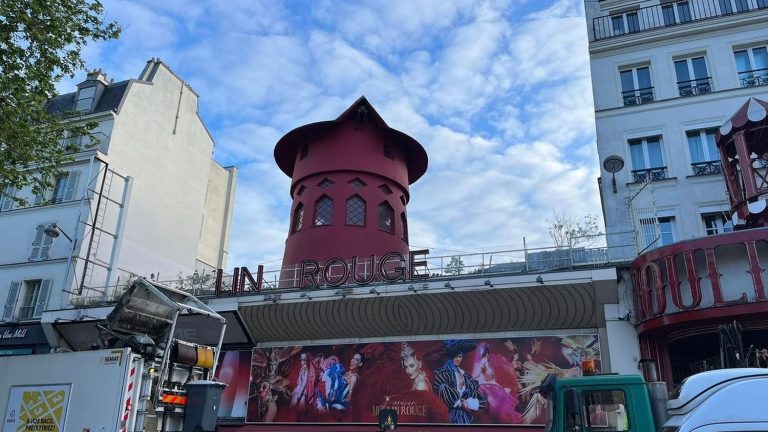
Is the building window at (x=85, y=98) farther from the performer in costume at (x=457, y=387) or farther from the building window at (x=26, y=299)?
the performer in costume at (x=457, y=387)

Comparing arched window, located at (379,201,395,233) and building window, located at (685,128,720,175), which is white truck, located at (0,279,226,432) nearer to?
arched window, located at (379,201,395,233)

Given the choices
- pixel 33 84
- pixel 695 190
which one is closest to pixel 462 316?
pixel 695 190

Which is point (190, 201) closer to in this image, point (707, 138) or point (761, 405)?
point (707, 138)

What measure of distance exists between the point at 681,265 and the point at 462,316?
5.09 m

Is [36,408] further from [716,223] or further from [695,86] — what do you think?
[695,86]

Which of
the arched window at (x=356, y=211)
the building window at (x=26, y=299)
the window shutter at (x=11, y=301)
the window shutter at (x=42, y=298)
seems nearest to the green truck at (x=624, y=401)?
the arched window at (x=356, y=211)

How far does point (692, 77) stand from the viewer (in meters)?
16.3

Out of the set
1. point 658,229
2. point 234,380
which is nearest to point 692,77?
point 658,229

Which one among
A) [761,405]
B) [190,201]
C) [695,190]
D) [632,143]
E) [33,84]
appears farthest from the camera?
[190,201]

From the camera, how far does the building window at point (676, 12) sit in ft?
56.0

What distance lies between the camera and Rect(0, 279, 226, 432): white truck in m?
7.52

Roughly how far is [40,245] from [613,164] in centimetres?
1851

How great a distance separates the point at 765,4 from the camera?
16344mm

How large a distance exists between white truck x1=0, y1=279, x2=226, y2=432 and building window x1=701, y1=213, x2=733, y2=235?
11780 mm
